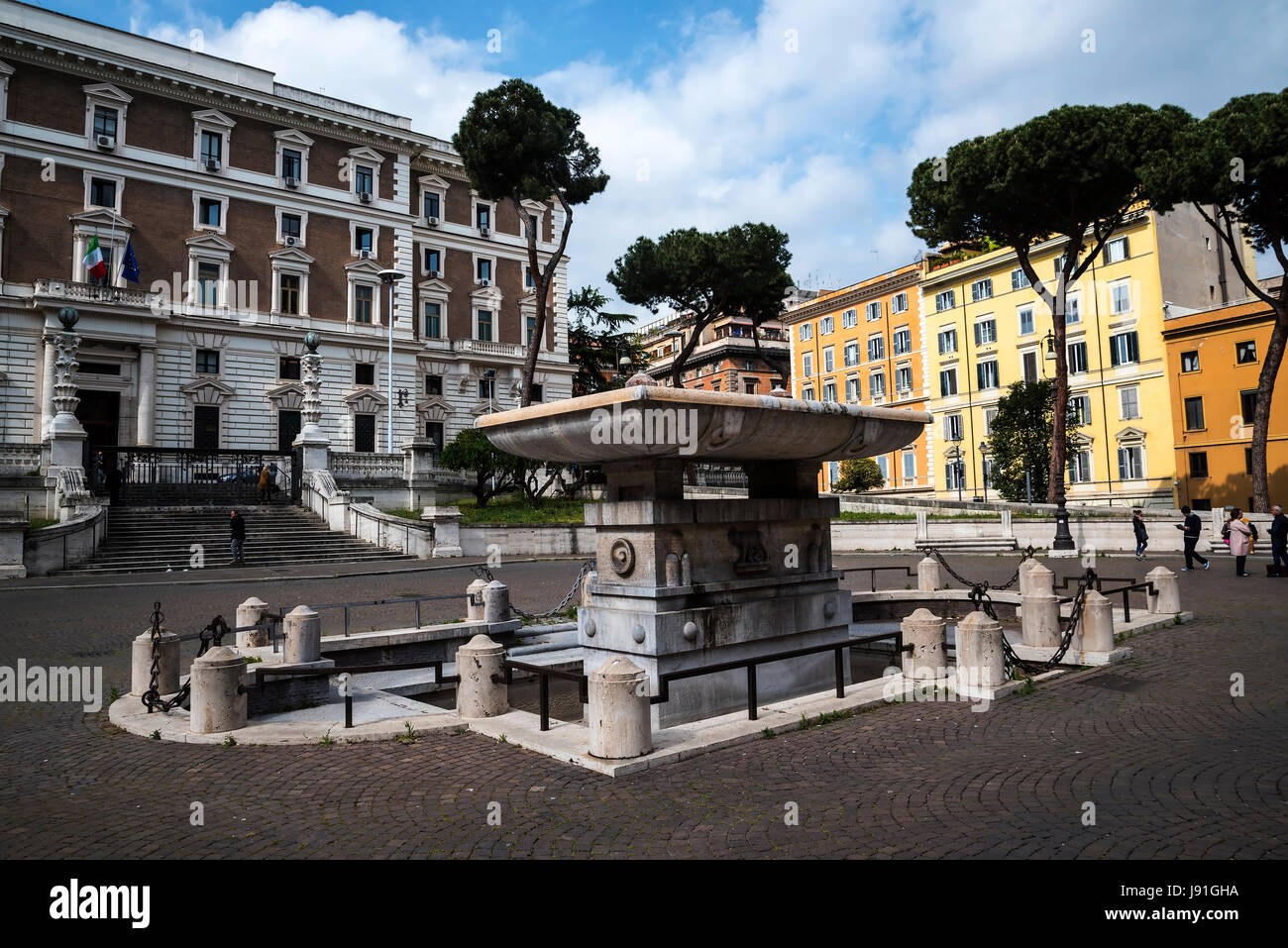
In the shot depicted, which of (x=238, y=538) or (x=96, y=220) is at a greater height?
(x=96, y=220)

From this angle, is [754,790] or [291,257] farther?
[291,257]

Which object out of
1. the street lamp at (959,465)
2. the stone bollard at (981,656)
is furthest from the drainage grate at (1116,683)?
the street lamp at (959,465)

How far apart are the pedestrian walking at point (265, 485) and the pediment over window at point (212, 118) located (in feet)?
68.2

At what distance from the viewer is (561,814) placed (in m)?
4.50

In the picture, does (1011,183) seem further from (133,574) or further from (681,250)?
(133,574)

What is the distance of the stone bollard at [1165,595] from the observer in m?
11.2

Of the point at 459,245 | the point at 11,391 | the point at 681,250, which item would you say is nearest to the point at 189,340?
the point at 11,391

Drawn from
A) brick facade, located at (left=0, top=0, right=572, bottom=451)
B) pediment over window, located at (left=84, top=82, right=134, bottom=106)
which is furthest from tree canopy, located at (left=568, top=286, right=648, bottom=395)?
pediment over window, located at (left=84, top=82, right=134, bottom=106)

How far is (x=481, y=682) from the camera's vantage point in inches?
259

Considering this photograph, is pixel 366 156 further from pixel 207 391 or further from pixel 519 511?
pixel 519 511

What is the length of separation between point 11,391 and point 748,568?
37.8 m

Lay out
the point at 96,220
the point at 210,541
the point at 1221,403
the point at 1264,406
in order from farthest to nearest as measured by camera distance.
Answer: the point at 96,220
the point at 1221,403
the point at 1264,406
the point at 210,541

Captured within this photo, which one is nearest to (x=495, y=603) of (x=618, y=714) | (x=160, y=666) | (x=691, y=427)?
(x=160, y=666)

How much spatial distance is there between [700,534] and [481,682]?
235 cm
